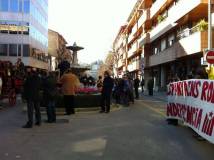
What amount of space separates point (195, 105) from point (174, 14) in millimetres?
32886

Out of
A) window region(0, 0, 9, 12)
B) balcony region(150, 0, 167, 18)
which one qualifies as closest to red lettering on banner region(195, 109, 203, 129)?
balcony region(150, 0, 167, 18)

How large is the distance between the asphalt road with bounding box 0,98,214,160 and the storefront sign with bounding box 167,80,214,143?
15.7 inches

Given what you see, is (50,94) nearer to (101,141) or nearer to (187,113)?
(101,141)

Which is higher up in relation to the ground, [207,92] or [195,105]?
[207,92]

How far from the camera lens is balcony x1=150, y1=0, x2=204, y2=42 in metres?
36.8

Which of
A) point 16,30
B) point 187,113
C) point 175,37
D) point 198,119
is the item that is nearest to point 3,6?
point 16,30

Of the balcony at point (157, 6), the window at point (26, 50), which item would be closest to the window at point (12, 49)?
the window at point (26, 50)

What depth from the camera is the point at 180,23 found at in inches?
1726

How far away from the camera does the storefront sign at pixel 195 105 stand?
32.7ft

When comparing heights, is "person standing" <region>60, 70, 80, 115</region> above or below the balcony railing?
below

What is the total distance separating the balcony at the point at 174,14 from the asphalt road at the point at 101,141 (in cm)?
2270

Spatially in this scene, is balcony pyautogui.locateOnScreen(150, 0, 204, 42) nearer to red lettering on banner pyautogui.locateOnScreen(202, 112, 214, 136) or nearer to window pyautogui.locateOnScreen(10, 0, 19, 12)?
window pyautogui.locateOnScreen(10, 0, 19, 12)

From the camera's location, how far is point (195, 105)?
1155 cm

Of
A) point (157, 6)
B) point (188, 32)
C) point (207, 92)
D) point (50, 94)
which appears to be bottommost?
point (50, 94)
